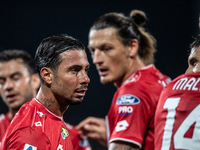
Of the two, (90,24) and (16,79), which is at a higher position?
(90,24)

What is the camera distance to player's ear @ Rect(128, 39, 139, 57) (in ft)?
8.74

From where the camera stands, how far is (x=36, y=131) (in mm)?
1386

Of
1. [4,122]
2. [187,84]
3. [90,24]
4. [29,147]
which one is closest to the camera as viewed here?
[29,147]

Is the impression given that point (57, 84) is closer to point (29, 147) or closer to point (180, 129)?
point (29, 147)

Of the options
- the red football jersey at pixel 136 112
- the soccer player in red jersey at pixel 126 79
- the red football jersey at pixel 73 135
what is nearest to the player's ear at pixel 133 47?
the soccer player in red jersey at pixel 126 79

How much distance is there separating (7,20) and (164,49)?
2778 mm

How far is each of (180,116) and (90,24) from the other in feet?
11.4

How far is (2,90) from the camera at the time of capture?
3.03 m

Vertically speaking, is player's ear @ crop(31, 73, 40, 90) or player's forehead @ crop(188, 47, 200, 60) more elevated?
player's forehead @ crop(188, 47, 200, 60)

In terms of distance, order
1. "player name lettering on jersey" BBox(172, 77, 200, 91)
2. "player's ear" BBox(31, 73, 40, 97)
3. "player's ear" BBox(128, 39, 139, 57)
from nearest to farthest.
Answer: "player name lettering on jersey" BBox(172, 77, 200, 91), "player's ear" BBox(128, 39, 139, 57), "player's ear" BBox(31, 73, 40, 97)

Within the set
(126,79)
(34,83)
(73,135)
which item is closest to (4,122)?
(34,83)

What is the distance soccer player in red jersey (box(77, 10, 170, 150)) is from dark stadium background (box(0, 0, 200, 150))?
1405mm

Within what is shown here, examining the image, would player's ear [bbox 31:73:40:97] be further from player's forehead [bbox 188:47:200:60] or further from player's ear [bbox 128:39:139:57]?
player's forehead [bbox 188:47:200:60]

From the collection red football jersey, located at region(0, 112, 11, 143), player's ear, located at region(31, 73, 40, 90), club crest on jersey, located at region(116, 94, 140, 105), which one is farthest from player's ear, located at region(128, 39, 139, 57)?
red football jersey, located at region(0, 112, 11, 143)
